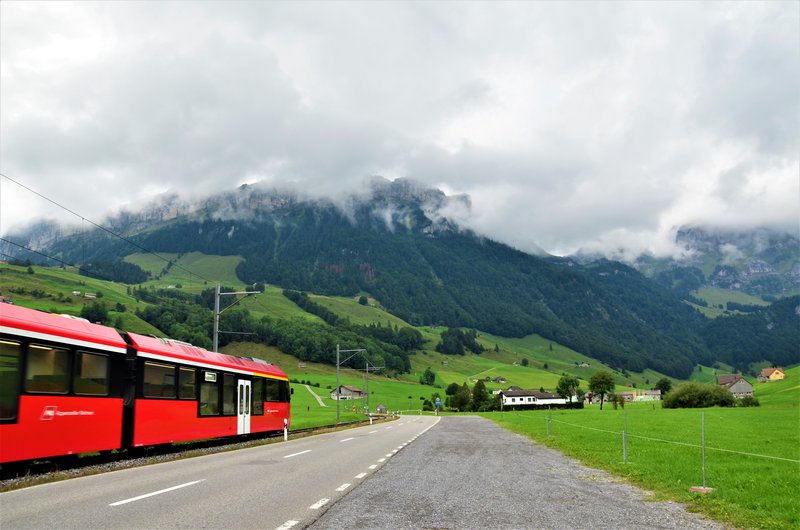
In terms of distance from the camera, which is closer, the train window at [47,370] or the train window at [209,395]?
the train window at [47,370]

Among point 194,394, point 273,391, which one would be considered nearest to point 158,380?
point 194,394

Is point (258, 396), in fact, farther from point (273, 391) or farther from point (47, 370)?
point (47, 370)

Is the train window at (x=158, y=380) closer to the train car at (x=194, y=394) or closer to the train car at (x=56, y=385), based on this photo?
the train car at (x=194, y=394)

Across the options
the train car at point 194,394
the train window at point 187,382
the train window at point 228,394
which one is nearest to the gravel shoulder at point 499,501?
the train car at point 194,394

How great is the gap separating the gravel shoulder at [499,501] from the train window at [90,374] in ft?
30.2

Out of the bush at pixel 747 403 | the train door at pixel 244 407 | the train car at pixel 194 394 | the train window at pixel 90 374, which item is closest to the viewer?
the train window at pixel 90 374

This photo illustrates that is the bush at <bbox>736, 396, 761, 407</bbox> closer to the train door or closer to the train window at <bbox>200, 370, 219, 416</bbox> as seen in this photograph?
the train door

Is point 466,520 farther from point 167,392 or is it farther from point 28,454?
point 167,392

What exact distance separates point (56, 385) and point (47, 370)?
0.55 meters

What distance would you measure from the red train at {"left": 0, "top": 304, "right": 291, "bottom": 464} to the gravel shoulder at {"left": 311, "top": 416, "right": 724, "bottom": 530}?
29.2 ft

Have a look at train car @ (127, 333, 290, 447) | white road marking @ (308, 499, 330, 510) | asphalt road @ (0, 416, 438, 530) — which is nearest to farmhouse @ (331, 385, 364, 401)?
train car @ (127, 333, 290, 447)

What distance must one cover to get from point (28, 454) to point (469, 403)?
162101 mm

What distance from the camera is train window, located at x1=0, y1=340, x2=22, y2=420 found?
573 inches

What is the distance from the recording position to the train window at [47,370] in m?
15.6
